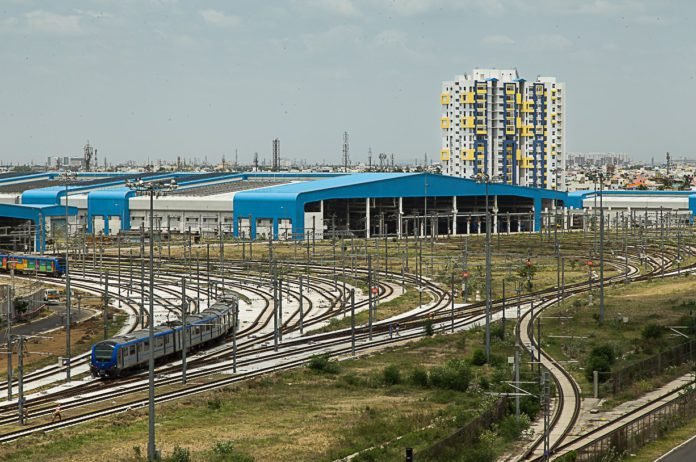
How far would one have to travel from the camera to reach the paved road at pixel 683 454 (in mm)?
26953

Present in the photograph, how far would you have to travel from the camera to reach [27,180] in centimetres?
14900

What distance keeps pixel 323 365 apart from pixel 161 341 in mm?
6318

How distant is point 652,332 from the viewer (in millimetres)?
47188

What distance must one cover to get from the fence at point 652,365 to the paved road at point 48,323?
26.1 m

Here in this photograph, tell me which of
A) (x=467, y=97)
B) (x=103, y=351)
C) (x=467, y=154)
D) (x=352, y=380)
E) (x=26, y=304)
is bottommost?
(x=352, y=380)

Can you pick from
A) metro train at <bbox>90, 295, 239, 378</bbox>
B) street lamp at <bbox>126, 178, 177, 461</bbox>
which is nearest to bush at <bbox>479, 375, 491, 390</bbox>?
metro train at <bbox>90, 295, 239, 378</bbox>

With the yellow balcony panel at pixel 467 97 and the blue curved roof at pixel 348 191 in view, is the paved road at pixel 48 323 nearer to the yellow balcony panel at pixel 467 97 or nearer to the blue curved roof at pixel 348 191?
the blue curved roof at pixel 348 191

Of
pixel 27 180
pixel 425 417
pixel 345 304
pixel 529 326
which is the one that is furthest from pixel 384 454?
pixel 27 180

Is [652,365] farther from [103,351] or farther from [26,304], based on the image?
[26,304]

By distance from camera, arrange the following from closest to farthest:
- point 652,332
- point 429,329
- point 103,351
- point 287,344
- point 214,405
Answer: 1. point 214,405
2. point 103,351
3. point 652,332
4. point 287,344
5. point 429,329

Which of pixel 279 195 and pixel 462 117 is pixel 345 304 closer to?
pixel 279 195

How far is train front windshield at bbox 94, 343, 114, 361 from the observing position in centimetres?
3894

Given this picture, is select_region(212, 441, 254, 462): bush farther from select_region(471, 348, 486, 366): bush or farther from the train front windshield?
select_region(471, 348, 486, 366): bush

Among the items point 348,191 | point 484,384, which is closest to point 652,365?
point 484,384
